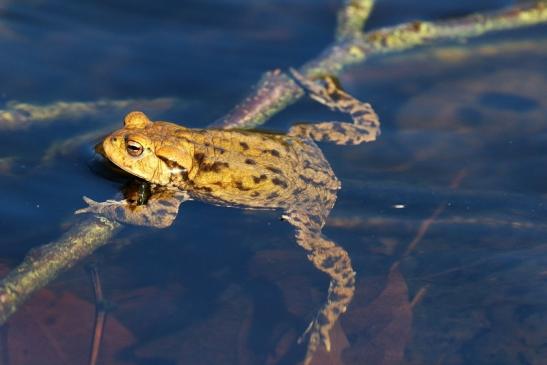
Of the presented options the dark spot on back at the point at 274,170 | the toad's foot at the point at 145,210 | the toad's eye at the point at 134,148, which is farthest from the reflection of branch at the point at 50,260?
the dark spot on back at the point at 274,170

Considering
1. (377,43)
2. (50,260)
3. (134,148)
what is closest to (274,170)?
(134,148)

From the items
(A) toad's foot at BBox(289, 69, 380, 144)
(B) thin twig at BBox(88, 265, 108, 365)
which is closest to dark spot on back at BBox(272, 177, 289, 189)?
(A) toad's foot at BBox(289, 69, 380, 144)

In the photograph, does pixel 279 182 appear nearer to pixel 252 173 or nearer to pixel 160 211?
pixel 252 173

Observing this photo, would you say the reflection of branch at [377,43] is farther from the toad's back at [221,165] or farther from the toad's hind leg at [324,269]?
the toad's hind leg at [324,269]

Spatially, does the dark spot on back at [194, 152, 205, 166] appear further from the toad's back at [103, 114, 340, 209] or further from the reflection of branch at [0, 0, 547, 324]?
the reflection of branch at [0, 0, 547, 324]

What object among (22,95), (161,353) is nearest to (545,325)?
(161,353)
